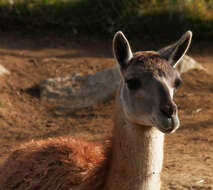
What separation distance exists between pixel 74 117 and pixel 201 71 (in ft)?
9.30

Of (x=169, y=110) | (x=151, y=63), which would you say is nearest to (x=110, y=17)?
(x=151, y=63)

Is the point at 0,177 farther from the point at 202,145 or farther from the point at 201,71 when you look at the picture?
the point at 201,71

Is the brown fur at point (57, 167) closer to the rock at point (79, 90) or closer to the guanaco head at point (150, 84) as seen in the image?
the guanaco head at point (150, 84)

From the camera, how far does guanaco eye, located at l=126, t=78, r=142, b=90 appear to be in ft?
10.3

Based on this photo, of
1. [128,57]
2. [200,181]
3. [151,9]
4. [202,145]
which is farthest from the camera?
[151,9]

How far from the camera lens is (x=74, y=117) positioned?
720cm

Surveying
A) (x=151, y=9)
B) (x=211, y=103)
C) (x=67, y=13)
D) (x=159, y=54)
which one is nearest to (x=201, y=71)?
(x=211, y=103)

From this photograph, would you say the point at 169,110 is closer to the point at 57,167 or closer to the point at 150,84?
the point at 150,84

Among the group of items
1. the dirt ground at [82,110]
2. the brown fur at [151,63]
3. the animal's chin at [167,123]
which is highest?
the brown fur at [151,63]

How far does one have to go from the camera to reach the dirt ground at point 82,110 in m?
5.04

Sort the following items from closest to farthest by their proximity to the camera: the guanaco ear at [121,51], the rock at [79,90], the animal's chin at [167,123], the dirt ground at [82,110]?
the animal's chin at [167,123] < the guanaco ear at [121,51] < the dirt ground at [82,110] < the rock at [79,90]

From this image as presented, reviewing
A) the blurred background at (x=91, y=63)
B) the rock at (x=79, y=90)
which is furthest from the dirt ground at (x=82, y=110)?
the rock at (x=79, y=90)

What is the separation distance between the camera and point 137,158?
315 centimetres

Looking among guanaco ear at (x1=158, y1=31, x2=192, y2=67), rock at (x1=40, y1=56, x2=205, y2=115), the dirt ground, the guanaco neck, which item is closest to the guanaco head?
guanaco ear at (x1=158, y1=31, x2=192, y2=67)
